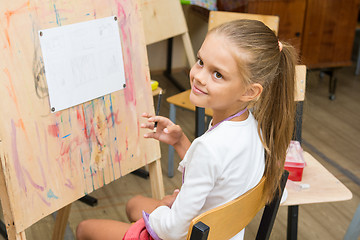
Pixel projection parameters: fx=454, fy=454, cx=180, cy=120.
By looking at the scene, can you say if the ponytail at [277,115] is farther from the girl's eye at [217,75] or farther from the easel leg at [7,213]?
the easel leg at [7,213]

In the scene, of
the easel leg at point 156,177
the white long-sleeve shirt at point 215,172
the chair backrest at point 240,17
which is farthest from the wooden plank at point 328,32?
the white long-sleeve shirt at point 215,172

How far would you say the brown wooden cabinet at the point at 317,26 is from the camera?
313cm

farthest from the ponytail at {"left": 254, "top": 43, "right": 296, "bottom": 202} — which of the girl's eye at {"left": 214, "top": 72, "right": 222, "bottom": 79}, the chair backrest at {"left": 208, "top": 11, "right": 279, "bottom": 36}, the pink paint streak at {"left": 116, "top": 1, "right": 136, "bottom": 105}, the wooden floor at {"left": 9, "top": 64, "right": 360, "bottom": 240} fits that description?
the chair backrest at {"left": 208, "top": 11, "right": 279, "bottom": 36}

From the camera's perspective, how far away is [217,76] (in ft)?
3.37

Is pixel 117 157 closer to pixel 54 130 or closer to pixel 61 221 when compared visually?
pixel 54 130

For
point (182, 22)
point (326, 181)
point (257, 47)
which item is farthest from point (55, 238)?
point (182, 22)

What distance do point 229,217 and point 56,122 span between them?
537 millimetres

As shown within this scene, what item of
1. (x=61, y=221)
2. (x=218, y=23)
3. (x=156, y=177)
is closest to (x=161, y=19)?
(x=218, y=23)

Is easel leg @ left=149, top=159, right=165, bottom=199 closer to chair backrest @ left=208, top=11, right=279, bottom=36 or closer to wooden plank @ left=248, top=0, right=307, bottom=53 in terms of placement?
chair backrest @ left=208, top=11, right=279, bottom=36

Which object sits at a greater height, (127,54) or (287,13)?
(127,54)

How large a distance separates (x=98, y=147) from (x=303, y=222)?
1.24 m

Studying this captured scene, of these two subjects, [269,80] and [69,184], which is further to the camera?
[69,184]

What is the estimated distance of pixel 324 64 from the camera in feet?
11.4

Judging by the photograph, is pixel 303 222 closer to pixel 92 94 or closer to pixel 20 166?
pixel 92 94
